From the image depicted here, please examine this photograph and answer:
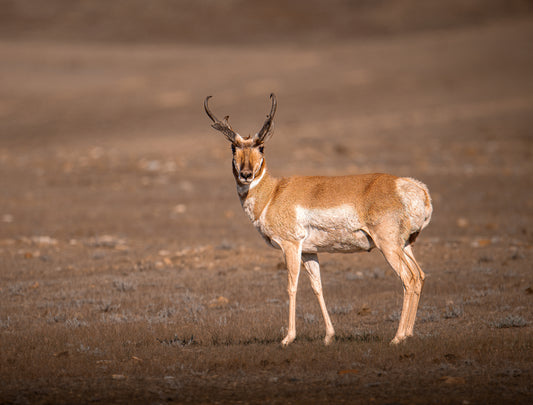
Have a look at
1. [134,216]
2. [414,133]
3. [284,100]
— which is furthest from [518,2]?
[134,216]

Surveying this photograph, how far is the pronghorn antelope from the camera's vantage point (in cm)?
940

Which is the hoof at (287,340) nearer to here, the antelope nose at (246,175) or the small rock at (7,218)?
the antelope nose at (246,175)

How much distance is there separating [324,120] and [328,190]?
43.2 metres

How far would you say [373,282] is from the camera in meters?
14.3

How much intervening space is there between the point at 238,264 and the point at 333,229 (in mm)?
6828

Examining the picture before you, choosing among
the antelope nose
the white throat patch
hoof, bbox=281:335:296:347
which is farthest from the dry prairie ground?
the antelope nose

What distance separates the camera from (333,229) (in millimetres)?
9570

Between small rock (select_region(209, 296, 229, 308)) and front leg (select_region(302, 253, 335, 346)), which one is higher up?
front leg (select_region(302, 253, 335, 346))

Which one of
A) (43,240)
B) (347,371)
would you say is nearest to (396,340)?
(347,371)

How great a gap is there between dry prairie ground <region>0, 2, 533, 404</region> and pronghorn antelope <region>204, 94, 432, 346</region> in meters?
0.95

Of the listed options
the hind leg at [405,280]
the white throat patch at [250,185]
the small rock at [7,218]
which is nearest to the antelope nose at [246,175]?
the white throat patch at [250,185]

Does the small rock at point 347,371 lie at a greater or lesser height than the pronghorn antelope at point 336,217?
lesser

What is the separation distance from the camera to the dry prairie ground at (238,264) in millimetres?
8117

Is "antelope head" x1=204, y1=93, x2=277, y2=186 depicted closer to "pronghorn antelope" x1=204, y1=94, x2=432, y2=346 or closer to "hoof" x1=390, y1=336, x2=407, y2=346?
"pronghorn antelope" x1=204, y1=94, x2=432, y2=346
